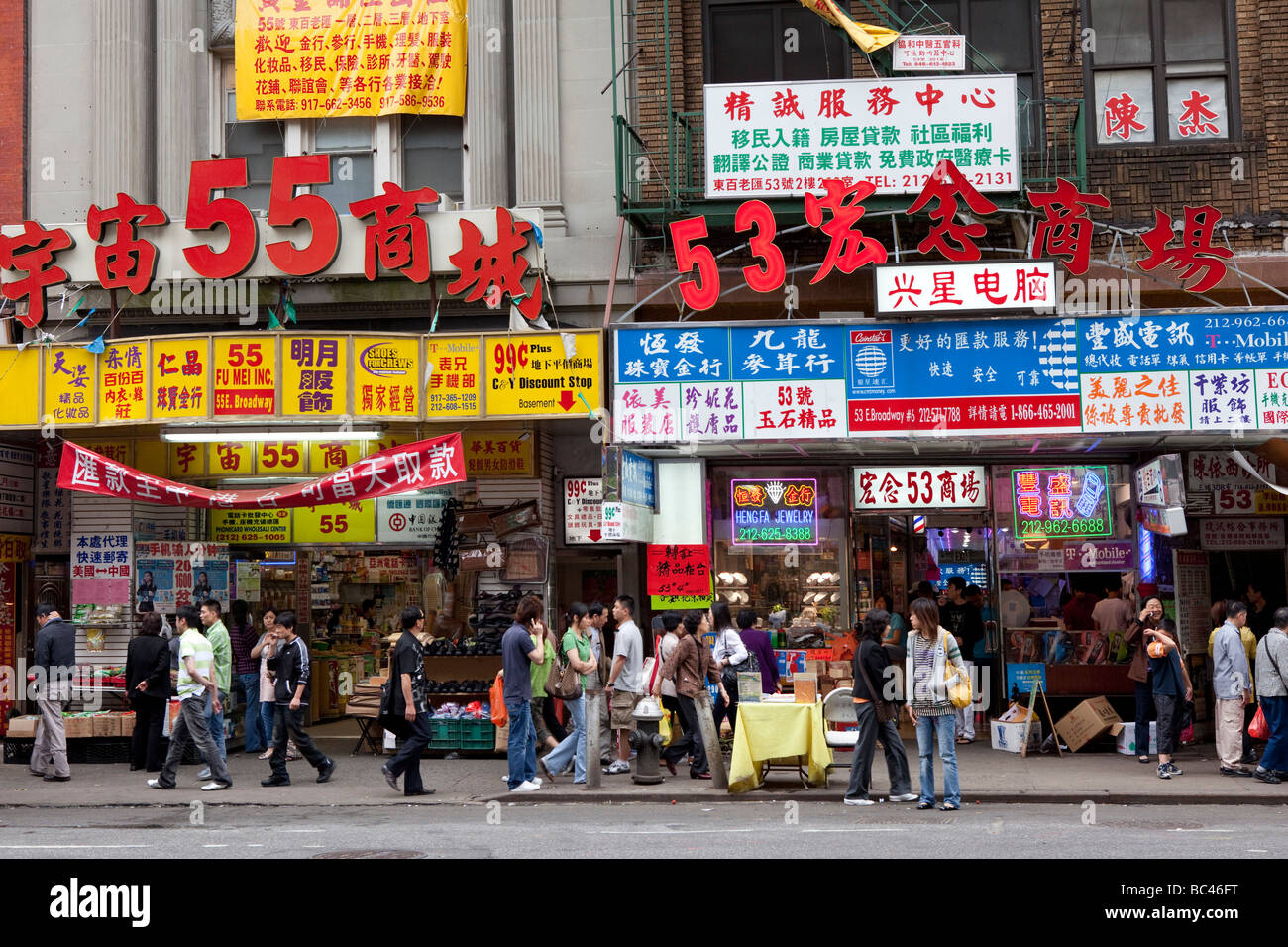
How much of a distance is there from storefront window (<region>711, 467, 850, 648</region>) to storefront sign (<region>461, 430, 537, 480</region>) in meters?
2.49

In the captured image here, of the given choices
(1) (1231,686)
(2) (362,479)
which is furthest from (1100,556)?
(2) (362,479)

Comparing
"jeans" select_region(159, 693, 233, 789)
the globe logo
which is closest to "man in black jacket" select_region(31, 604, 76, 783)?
"jeans" select_region(159, 693, 233, 789)

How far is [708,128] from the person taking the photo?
16.7 meters

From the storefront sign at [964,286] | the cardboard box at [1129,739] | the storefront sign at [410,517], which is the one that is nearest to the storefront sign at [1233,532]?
the cardboard box at [1129,739]

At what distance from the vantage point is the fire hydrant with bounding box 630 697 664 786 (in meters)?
14.0

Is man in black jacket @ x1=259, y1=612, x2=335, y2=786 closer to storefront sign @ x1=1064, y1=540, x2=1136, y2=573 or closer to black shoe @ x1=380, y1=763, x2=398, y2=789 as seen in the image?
black shoe @ x1=380, y1=763, x2=398, y2=789

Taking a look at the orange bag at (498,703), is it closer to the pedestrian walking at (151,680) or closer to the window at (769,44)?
the pedestrian walking at (151,680)

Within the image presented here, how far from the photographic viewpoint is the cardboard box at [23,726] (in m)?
16.8

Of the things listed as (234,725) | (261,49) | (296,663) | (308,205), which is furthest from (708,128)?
(234,725)

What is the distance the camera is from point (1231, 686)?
14.3 metres

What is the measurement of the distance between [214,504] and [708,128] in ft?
24.3

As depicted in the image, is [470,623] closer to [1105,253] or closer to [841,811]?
[841,811]

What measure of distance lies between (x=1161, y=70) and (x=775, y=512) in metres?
7.61

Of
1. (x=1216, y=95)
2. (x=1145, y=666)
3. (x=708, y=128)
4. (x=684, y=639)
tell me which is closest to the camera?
(x=684, y=639)
